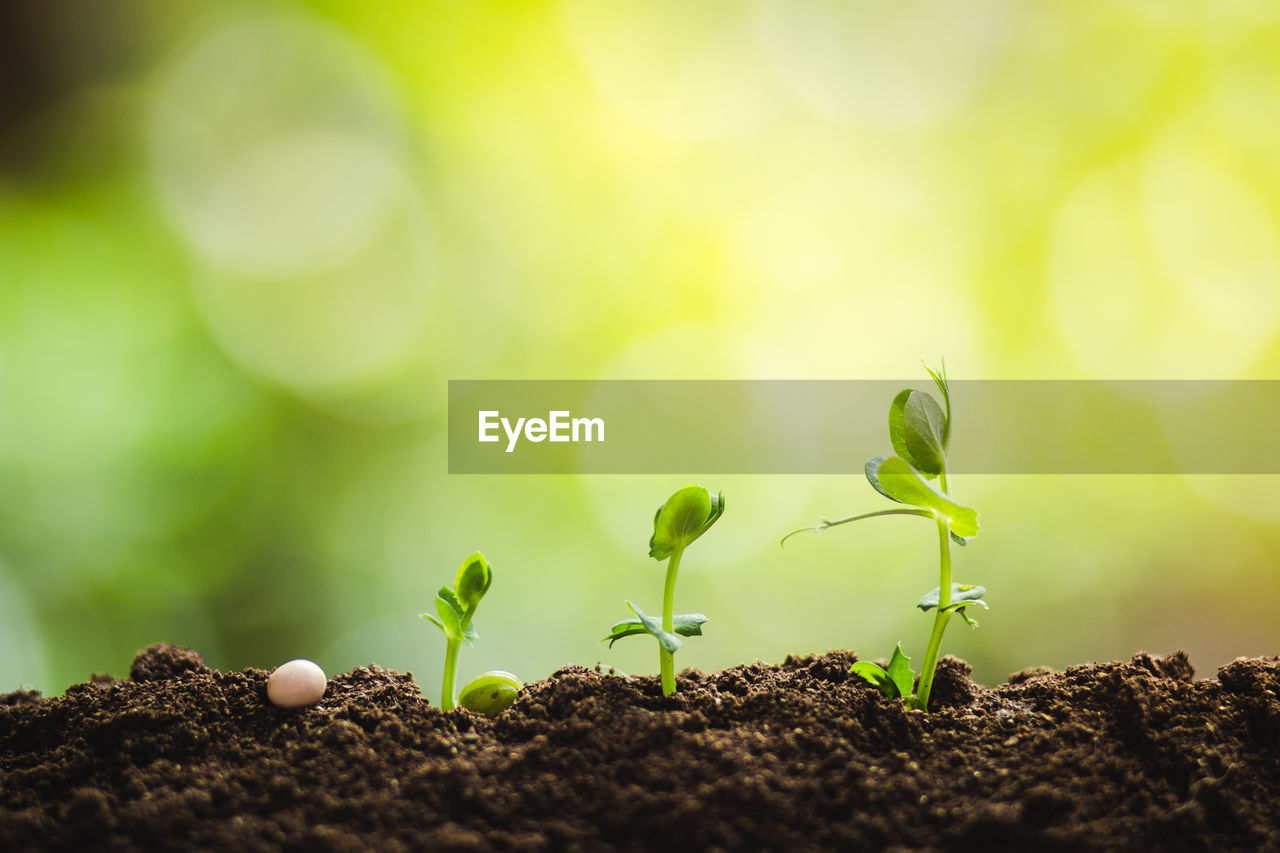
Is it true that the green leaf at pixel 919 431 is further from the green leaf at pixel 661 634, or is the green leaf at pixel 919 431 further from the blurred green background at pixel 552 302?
the blurred green background at pixel 552 302

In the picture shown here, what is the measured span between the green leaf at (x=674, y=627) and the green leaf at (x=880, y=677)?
5.8 inches

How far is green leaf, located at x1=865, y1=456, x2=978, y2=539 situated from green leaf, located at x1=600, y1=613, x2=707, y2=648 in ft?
0.61

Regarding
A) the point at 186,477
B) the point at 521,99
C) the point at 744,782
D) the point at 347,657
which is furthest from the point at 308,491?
the point at 744,782

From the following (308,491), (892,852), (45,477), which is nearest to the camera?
(892,852)

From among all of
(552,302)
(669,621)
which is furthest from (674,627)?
(552,302)

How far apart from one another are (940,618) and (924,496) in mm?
112

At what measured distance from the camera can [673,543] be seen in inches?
26.1

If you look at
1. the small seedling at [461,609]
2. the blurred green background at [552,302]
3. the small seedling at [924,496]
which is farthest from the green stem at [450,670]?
the blurred green background at [552,302]

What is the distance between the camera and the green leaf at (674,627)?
63 centimetres

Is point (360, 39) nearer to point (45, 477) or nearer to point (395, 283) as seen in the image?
point (395, 283)

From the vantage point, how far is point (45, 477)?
6.58 ft

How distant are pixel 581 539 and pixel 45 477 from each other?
1.40m

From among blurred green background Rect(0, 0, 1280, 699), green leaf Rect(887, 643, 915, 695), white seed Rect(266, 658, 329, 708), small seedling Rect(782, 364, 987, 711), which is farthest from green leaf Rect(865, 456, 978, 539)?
blurred green background Rect(0, 0, 1280, 699)

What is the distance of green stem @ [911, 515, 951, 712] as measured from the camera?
2.09ft
